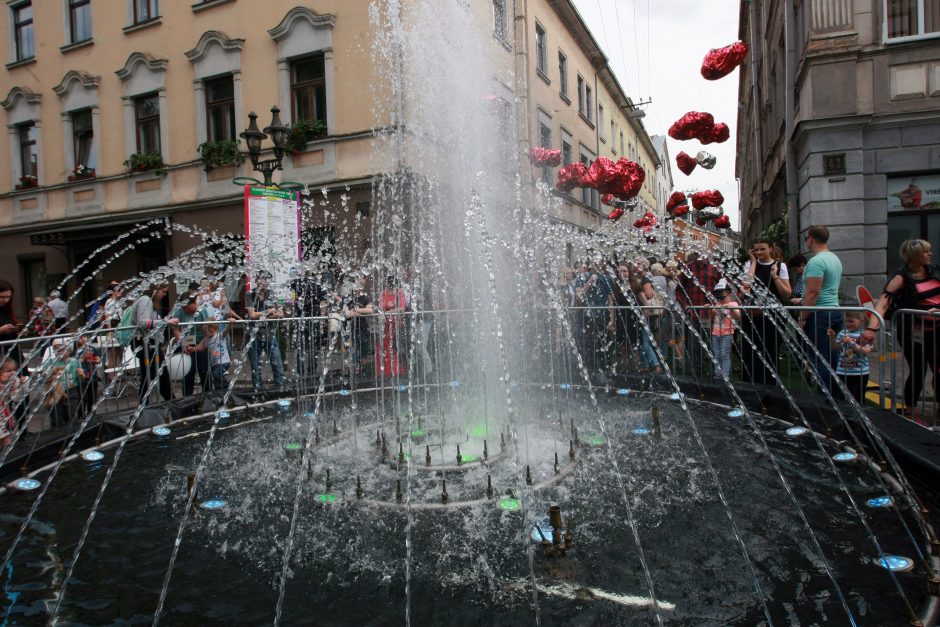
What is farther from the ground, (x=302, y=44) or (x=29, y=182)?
(x=302, y=44)

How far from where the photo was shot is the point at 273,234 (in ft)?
31.6

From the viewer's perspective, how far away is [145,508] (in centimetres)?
386

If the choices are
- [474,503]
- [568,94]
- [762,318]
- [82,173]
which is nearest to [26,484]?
[474,503]

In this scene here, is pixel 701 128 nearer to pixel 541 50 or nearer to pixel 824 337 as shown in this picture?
pixel 824 337

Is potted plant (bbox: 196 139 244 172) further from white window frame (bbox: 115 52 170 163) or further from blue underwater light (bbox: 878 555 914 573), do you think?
blue underwater light (bbox: 878 555 914 573)

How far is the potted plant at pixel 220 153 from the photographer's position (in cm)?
1598

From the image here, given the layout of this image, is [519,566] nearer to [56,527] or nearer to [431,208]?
[56,527]

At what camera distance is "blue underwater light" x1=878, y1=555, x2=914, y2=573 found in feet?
8.93

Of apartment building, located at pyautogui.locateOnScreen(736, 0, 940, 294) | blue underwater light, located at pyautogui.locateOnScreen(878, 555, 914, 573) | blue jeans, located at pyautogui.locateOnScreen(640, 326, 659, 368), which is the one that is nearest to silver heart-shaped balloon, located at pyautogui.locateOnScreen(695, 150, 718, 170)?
apartment building, located at pyautogui.locateOnScreen(736, 0, 940, 294)

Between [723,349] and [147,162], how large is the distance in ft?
54.2

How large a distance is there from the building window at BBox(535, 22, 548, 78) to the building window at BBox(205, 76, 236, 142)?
11.3 m

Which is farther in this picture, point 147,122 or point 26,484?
point 147,122

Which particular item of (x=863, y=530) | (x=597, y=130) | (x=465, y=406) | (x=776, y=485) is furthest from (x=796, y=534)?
(x=597, y=130)

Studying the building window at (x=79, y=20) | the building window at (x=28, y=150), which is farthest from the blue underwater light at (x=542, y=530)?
the building window at (x=28, y=150)
